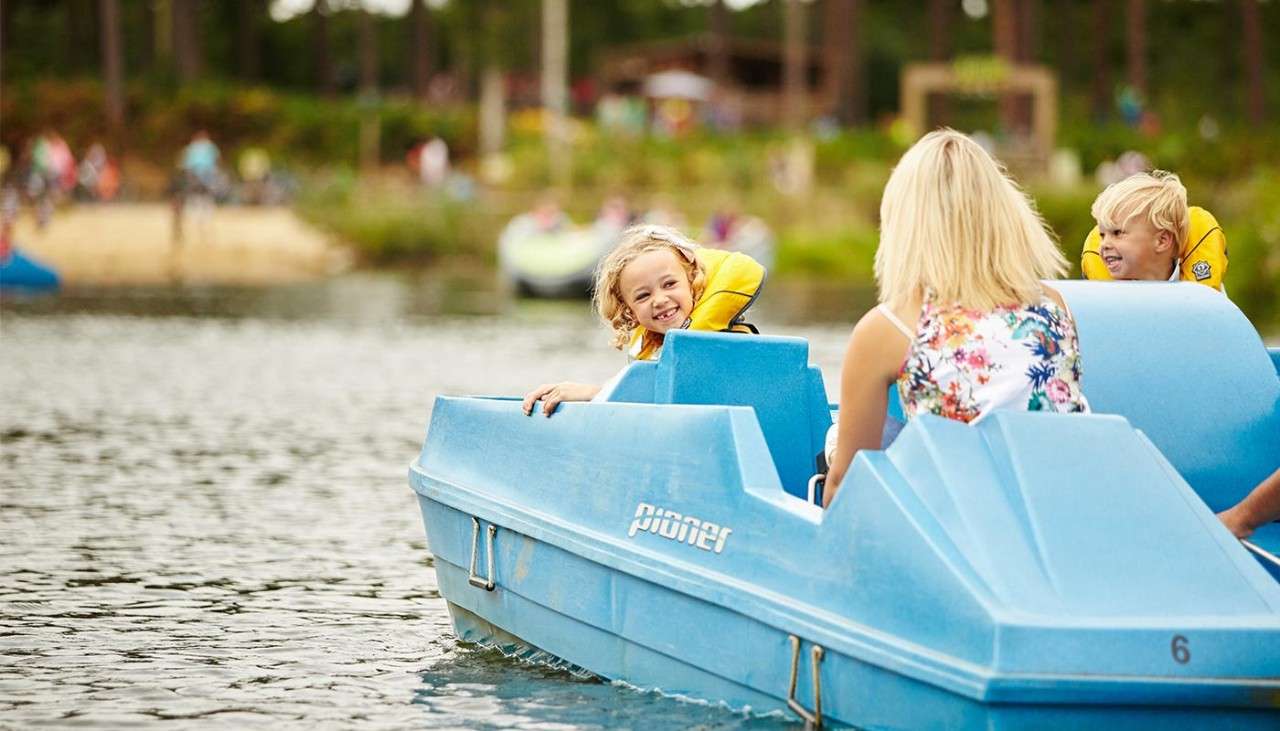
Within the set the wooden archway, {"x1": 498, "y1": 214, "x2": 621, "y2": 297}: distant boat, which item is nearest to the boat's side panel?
{"x1": 498, "y1": 214, "x2": 621, "y2": 297}: distant boat

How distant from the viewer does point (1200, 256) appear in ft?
24.4

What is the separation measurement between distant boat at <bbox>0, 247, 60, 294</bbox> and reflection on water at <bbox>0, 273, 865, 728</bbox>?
8859 mm

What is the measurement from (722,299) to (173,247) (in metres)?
34.4

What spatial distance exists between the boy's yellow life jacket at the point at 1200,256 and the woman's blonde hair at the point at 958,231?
1778mm

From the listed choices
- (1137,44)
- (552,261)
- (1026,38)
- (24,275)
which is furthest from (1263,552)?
(1137,44)

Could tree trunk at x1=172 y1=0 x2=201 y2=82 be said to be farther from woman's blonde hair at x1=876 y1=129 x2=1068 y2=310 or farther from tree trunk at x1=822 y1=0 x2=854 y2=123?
woman's blonde hair at x1=876 y1=129 x2=1068 y2=310

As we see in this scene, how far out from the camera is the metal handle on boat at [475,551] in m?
7.49

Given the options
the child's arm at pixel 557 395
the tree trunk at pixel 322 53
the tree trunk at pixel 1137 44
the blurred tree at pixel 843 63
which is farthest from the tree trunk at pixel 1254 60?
the child's arm at pixel 557 395

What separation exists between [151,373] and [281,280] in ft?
64.7

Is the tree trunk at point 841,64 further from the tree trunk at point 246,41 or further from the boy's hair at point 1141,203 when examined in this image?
the boy's hair at point 1141,203

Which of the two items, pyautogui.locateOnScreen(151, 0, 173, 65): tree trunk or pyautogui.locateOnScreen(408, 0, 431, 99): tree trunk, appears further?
pyautogui.locateOnScreen(151, 0, 173, 65): tree trunk

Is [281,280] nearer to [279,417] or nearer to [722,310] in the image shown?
[279,417]

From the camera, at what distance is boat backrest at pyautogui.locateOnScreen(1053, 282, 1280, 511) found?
645cm

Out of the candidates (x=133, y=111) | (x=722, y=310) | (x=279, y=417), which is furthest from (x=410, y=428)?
(x=133, y=111)
